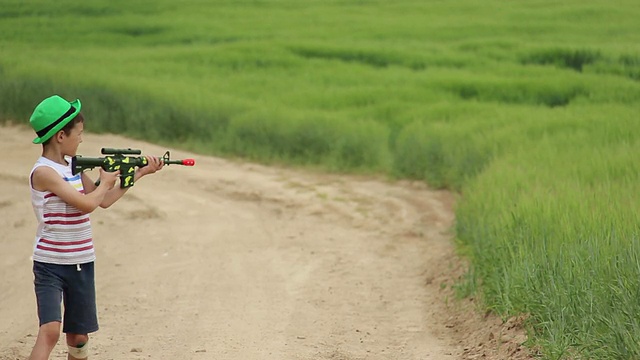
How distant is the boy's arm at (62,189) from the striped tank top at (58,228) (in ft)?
0.10

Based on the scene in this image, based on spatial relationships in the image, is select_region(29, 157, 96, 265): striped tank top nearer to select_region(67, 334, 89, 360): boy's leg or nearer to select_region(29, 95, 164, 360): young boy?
select_region(29, 95, 164, 360): young boy

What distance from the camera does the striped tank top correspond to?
16.0ft

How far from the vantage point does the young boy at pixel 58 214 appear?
4.82m

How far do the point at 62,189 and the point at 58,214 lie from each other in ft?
0.42

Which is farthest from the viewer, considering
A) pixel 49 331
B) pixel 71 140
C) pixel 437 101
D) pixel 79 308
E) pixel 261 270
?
pixel 437 101

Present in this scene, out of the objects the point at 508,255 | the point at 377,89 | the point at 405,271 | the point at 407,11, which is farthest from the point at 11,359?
the point at 407,11

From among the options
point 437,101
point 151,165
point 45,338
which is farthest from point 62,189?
point 437,101

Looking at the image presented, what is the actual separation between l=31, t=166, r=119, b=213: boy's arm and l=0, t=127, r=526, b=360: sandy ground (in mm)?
1396

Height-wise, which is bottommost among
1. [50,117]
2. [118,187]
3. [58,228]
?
[58,228]

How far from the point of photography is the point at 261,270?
8281 mm

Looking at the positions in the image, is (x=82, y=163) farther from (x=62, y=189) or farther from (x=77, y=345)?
(x=77, y=345)

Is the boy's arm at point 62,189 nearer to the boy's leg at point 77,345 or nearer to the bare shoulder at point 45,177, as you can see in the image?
the bare shoulder at point 45,177

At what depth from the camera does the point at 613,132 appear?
10.8m

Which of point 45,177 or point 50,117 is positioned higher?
point 50,117
